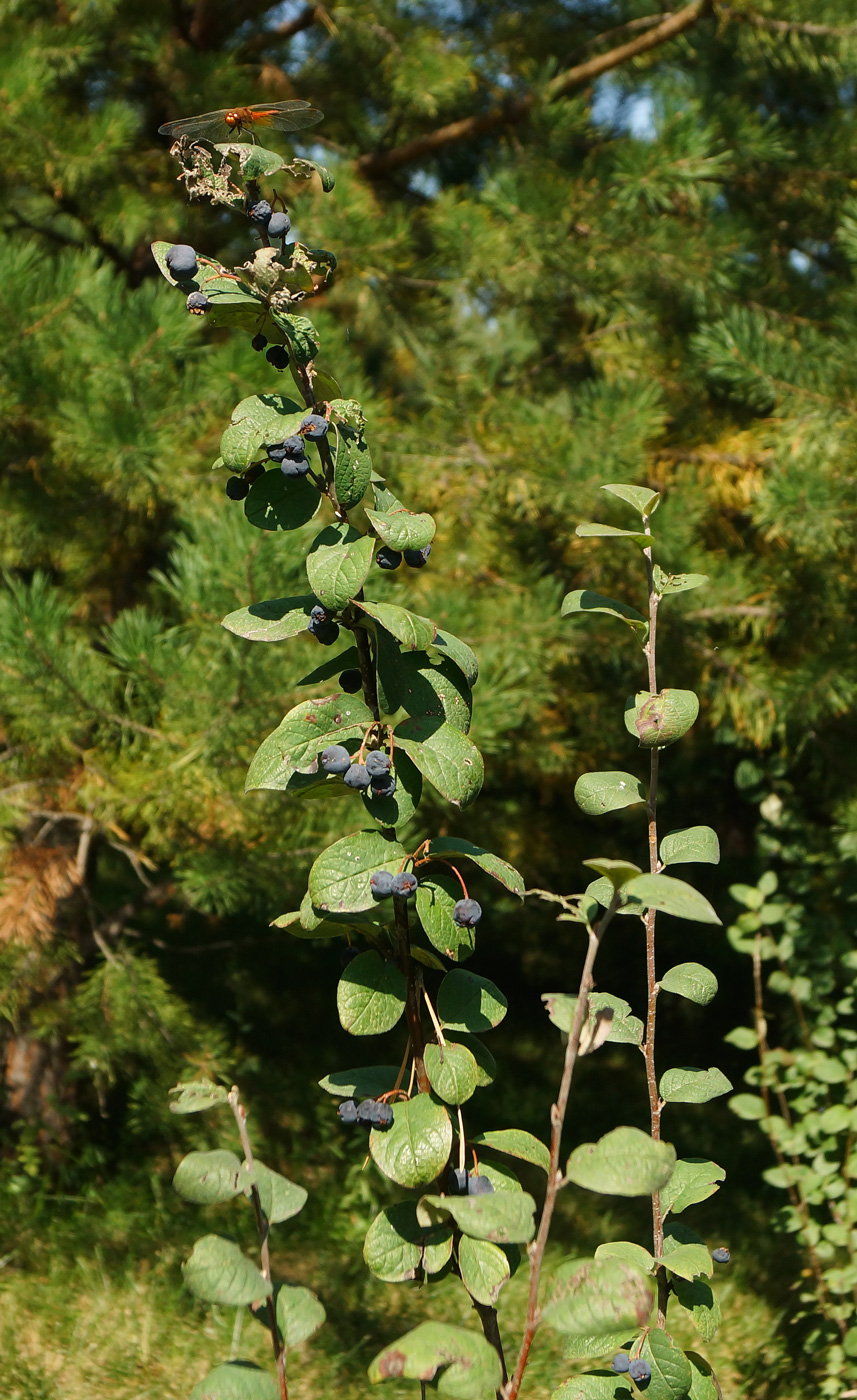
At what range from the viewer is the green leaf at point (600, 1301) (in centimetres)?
58

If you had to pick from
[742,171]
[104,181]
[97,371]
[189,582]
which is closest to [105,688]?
[189,582]

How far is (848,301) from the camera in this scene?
2.12 metres

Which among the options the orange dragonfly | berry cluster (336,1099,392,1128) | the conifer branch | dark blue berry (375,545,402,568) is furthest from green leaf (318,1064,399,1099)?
the conifer branch

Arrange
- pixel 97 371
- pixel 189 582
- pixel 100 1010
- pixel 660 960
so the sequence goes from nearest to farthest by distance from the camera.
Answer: pixel 189 582
pixel 97 371
pixel 100 1010
pixel 660 960

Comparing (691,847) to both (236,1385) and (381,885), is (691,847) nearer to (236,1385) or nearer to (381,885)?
(381,885)

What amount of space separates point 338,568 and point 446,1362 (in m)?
0.46

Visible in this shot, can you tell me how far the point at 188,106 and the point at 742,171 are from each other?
121cm

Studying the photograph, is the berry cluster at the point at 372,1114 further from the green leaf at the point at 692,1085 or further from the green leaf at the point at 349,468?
the green leaf at the point at 349,468

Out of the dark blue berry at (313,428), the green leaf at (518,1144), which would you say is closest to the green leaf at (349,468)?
the dark blue berry at (313,428)

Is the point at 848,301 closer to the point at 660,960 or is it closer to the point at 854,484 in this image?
the point at 854,484

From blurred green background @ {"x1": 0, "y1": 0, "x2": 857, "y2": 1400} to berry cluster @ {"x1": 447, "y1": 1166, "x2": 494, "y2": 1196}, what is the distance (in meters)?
1.05

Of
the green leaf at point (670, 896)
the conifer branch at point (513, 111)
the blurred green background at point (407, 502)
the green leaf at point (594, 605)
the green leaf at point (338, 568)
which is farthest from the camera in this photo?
the conifer branch at point (513, 111)

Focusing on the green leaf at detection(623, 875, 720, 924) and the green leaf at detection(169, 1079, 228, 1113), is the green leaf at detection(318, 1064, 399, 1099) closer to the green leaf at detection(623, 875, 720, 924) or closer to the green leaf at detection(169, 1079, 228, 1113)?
the green leaf at detection(169, 1079, 228, 1113)

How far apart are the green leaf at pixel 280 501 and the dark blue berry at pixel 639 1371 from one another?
1.97 ft
